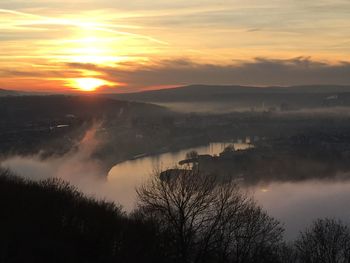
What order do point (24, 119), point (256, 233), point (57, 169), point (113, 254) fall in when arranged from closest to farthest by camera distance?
1. point (113, 254)
2. point (256, 233)
3. point (57, 169)
4. point (24, 119)

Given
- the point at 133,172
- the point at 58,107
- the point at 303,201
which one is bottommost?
the point at 303,201

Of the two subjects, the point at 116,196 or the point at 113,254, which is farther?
the point at 116,196

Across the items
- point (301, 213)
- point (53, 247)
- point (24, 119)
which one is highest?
point (24, 119)

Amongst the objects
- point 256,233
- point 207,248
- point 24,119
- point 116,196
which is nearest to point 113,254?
point 207,248

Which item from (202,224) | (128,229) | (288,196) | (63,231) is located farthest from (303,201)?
(63,231)

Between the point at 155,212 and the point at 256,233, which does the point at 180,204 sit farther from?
the point at 256,233

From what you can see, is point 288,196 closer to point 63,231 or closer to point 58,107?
point 58,107

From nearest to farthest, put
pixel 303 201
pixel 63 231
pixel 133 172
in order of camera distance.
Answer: pixel 63 231, pixel 303 201, pixel 133 172
